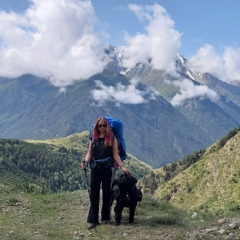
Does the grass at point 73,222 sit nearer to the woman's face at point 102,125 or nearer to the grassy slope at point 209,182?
the woman's face at point 102,125

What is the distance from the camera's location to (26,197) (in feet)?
63.5

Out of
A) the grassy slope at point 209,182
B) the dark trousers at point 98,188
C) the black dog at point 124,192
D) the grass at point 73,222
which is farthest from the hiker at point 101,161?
the grassy slope at point 209,182

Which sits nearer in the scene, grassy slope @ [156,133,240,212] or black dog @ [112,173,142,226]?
black dog @ [112,173,142,226]

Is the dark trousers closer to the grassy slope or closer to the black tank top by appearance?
the black tank top

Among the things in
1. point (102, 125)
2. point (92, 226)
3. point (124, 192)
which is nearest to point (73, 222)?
point (92, 226)

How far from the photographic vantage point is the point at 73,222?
13.4 m

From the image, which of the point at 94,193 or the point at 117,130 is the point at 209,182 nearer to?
the point at 94,193

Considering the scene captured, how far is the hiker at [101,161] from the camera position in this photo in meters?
12.0

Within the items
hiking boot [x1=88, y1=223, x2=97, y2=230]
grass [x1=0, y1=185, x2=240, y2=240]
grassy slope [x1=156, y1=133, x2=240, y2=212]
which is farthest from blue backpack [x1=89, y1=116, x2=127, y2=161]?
grassy slope [x1=156, y1=133, x2=240, y2=212]

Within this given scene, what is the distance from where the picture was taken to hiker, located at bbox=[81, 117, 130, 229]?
1205 centimetres

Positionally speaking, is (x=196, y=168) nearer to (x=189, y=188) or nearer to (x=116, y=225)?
(x=189, y=188)

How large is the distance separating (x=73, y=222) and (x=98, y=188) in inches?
73.0

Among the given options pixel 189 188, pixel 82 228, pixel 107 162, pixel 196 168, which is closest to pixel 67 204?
pixel 82 228

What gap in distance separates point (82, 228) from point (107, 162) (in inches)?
100
